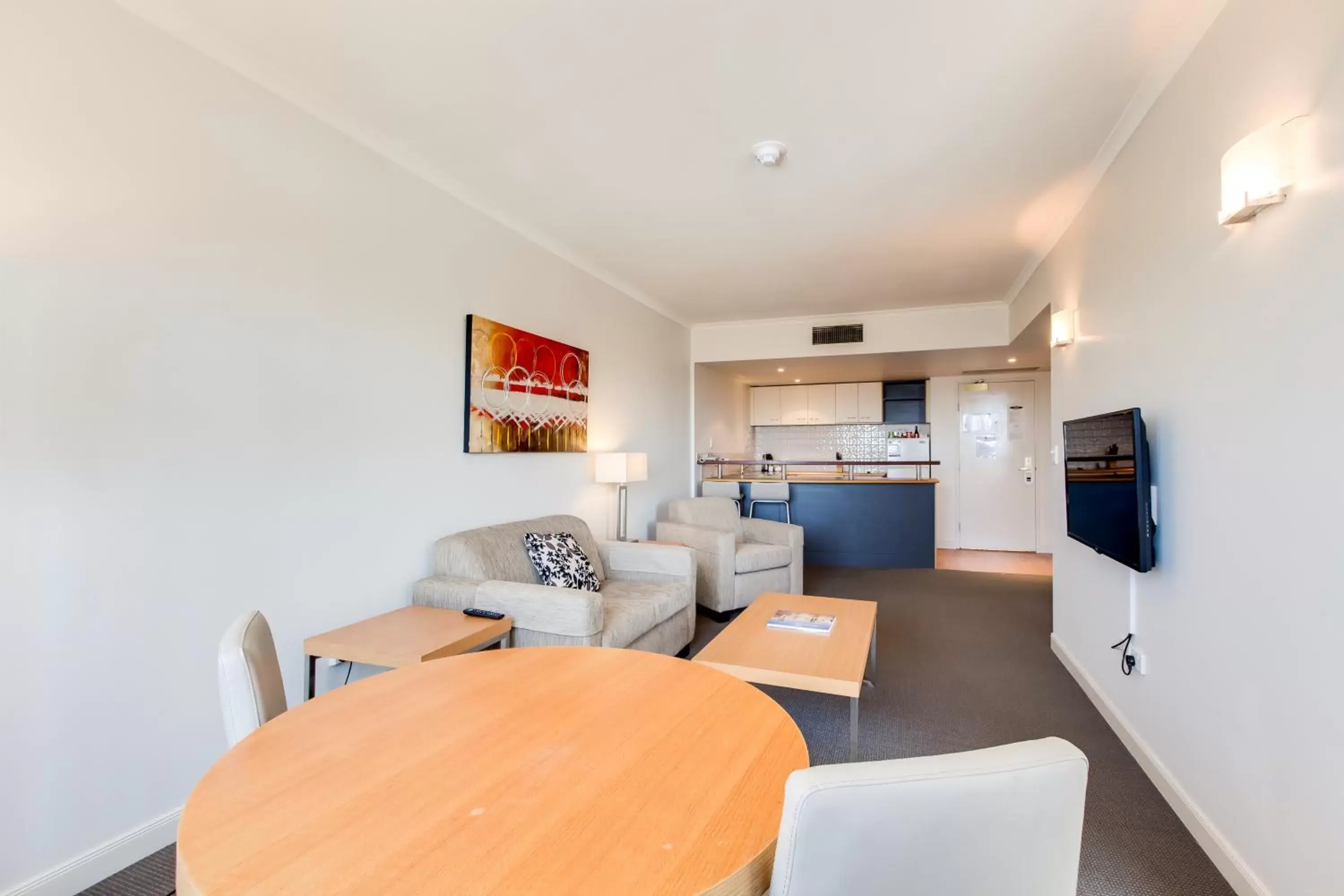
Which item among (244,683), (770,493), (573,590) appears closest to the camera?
(244,683)

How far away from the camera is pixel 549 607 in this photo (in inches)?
99.2

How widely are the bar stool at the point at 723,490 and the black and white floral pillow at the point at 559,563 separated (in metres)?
2.75

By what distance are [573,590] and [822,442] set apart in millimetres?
6290

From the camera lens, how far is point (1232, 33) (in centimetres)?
174

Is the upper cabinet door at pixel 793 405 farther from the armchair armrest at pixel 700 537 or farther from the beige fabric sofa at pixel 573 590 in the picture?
the beige fabric sofa at pixel 573 590

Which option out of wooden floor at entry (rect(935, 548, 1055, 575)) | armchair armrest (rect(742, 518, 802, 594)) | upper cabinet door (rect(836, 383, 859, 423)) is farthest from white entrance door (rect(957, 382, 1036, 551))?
armchair armrest (rect(742, 518, 802, 594))

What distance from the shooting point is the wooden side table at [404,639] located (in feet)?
6.87

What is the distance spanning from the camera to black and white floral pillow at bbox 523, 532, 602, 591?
125 inches

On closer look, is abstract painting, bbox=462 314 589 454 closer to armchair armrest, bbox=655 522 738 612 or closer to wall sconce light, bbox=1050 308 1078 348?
armchair armrest, bbox=655 522 738 612

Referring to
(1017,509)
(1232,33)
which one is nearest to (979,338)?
(1017,509)

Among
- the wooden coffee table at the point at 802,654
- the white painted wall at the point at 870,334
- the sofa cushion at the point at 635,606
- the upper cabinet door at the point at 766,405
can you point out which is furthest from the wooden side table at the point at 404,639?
the upper cabinet door at the point at 766,405

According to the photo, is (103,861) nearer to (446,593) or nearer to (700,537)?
(446,593)

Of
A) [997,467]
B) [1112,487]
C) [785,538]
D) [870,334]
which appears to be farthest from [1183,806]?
[997,467]

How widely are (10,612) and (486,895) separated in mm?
1763
